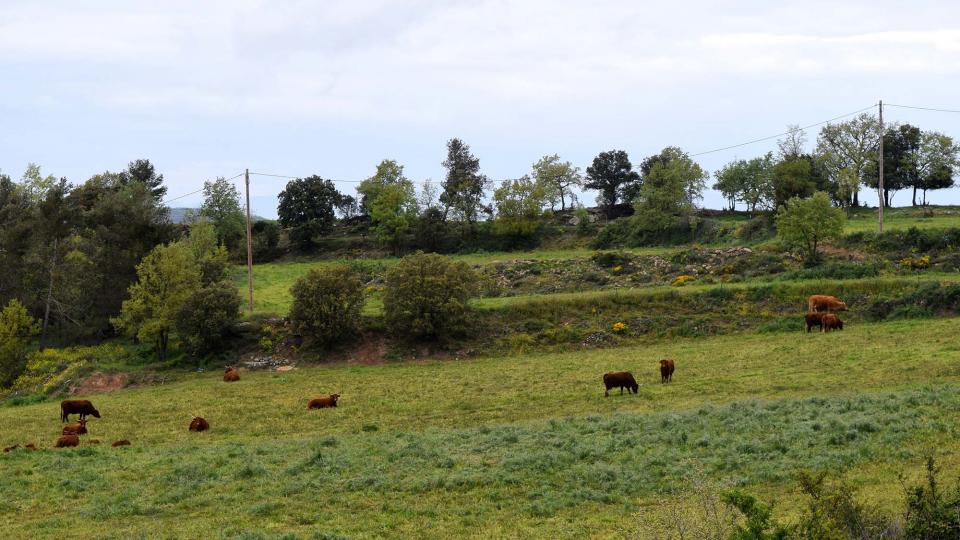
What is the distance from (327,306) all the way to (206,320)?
21.8ft

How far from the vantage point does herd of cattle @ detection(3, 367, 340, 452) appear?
83.0 feet

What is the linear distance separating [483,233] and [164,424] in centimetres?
5877

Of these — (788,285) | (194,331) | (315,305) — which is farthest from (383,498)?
(788,285)

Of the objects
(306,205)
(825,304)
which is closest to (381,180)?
(306,205)

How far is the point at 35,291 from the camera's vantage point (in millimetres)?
52875

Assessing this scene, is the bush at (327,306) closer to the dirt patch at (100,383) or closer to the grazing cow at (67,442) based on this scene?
the dirt patch at (100,383)

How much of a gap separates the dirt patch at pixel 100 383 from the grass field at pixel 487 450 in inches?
305

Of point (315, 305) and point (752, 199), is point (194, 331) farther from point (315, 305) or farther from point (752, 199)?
point (752, 199)

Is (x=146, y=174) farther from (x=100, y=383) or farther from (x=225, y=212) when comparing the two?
(x=100, y=383)

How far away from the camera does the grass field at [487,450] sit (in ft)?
50.7

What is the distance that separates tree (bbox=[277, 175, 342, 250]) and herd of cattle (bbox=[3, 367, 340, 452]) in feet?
187

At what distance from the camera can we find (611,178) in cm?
9700

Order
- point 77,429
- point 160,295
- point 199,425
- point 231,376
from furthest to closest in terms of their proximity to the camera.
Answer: point 160,295 → point 231,376 → point 77,429 → point 199,425

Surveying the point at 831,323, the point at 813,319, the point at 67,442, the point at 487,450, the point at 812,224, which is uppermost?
the point at 812,224
